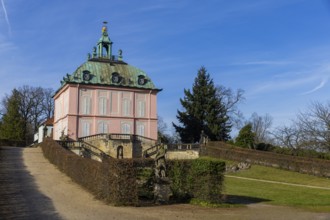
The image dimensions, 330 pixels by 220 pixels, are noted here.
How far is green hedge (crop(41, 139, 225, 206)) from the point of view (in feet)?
51.9

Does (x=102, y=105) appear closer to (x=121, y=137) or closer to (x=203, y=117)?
(x=121, y=137)

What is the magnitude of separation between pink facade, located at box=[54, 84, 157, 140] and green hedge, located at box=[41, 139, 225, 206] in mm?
30810

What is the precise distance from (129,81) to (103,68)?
3.66 meters

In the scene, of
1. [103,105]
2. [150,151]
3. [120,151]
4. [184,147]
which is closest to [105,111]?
[103,105]

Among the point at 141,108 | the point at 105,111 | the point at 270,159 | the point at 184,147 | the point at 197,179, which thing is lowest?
the point at 197,179

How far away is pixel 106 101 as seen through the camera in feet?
168

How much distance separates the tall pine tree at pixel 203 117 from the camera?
5640 cm

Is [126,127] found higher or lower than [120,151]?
higher

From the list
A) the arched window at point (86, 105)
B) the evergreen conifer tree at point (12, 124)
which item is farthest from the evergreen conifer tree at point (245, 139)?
the evergreen conifer tree at point (12, 124)

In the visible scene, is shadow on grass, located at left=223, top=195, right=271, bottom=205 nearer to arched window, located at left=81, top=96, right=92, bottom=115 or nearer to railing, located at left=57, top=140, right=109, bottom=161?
railing, located at left=57, top=140, right=109, bottom=161

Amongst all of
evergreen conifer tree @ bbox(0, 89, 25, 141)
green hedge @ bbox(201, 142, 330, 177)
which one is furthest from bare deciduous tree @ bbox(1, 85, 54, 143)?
green hedge @ bbox(201, 142, 330, 177)

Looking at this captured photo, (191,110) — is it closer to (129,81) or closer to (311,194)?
(129,81)

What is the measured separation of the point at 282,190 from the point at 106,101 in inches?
1201

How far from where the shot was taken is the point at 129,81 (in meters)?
52.7
